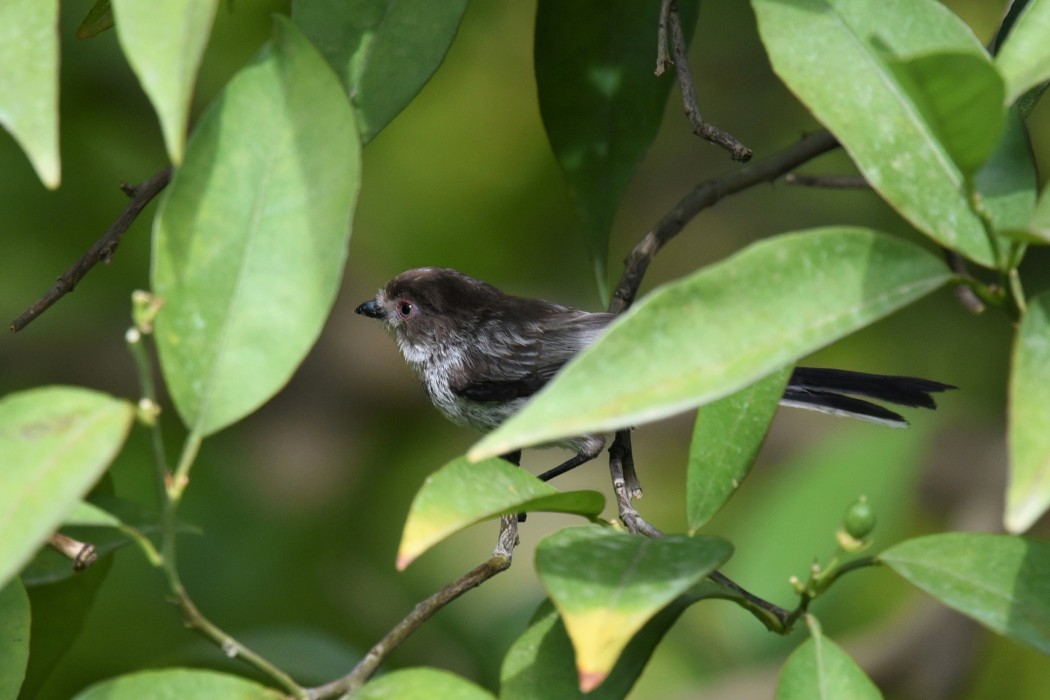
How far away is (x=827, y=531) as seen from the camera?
3.02m

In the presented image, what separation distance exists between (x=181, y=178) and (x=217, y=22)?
8.00 ft

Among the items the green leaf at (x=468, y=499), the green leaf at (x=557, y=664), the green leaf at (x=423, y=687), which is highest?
the green leaf at (x=468, y=499)

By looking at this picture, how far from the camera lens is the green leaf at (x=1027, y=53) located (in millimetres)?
1142

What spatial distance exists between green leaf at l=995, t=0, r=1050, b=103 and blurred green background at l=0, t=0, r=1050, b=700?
6.44 feet

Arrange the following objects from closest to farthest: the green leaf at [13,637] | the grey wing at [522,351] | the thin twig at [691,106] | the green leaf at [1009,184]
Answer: the green leaf at [1009,184] → the green leaf at [13,637] → the thin twig at [691,106] → the grey wing at [522,351]

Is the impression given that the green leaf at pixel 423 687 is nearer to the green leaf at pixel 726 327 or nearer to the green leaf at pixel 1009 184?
the green leaf at pixel 726 327

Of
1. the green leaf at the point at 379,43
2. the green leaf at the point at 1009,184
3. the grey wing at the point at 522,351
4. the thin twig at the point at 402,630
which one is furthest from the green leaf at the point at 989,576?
the grey wing at the point at 522,351

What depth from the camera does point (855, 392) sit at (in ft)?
7.94

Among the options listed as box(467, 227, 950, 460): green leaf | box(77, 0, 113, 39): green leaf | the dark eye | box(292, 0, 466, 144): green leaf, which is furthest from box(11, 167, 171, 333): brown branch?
the dark eye

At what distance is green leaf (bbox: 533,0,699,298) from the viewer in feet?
7.56

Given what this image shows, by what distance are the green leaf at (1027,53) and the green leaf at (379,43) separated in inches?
30.9

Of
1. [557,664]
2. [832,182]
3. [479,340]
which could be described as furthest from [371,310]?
[557,664]

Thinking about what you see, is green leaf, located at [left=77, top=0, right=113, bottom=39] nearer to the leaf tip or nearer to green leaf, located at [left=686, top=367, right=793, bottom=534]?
green leaf, located at [left=686, top=367, right=793, bottom=534]

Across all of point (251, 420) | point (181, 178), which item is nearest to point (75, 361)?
point (251, 420)
